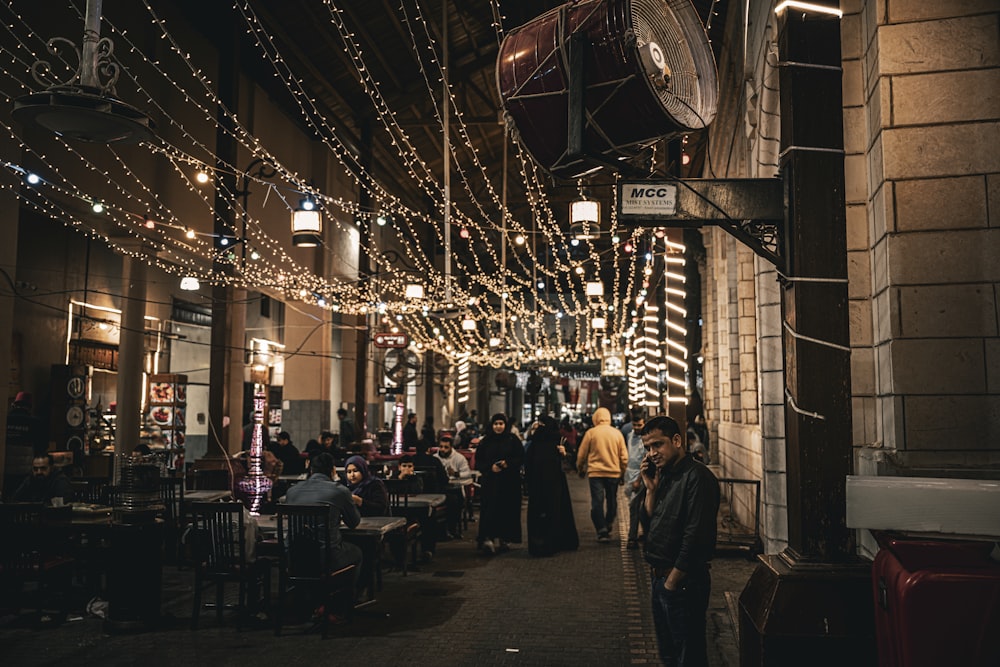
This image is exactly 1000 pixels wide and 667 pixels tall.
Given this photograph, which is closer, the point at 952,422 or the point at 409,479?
the point at 952,422

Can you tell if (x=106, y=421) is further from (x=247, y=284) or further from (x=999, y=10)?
(x=999, y=10)

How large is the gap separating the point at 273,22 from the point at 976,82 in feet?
47.6

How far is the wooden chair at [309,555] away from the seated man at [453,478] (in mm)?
4659

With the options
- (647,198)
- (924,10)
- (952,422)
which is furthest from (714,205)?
(952,422)

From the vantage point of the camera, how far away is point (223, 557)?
660 centimetres

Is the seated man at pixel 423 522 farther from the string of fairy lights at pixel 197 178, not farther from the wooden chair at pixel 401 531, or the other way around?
the string of fairy lights at pixel 197 178

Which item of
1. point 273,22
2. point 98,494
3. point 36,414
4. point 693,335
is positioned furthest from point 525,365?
point 98,494

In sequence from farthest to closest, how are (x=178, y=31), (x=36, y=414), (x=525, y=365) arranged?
(x=525, y=365) → (x=178, y=31) → (x=36, y=414)

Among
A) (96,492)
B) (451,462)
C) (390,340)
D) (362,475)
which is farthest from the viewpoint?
(390,340)

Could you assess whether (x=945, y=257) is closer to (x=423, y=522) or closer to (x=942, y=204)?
(x=942, y=204)

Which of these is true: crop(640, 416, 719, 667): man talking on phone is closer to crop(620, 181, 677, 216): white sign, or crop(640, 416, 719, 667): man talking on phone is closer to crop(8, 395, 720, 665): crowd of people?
crop(8, 395, 720, 665): crowd of people

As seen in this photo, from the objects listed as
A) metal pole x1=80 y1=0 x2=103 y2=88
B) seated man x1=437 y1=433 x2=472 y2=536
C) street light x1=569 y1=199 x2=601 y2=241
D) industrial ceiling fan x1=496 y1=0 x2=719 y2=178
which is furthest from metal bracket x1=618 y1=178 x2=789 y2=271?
street light x1=569 y1=199 x2=601 y2=241

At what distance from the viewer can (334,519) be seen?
6.49 metres

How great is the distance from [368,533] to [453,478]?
4811 millimetres
